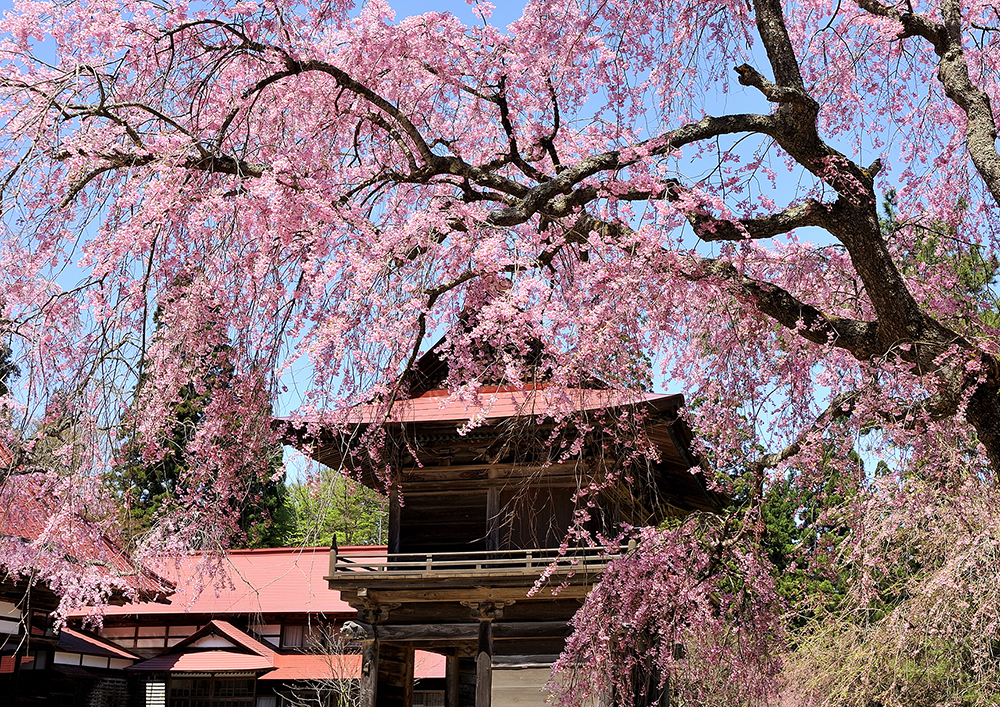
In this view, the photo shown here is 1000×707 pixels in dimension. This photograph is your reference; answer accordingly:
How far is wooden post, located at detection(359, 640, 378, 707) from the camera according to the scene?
43.0ft

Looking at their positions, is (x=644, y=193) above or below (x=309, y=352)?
above

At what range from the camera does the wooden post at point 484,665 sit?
1214 centimetres

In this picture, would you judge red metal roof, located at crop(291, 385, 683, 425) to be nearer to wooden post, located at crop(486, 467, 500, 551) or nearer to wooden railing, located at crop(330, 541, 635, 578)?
wooden post, located at crop(486, 467, 500, 551)

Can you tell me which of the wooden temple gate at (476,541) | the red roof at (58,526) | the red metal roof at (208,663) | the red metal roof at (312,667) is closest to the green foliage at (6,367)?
the red roof at (58,526)

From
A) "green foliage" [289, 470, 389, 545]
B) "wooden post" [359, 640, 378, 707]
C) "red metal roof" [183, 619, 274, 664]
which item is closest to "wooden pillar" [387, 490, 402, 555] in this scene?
"green foliage" [289, 470, 389, 545]

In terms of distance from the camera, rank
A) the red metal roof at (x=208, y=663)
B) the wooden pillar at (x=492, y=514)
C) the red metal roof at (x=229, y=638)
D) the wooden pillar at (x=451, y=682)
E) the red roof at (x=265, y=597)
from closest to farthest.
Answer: the wooden pillar at (x=492, y=514) < the wooden pillar at (x=451, y=682) < the red metal roof at (x=208, y=663) < the red metal roof at (x=229, y=638) < the red roof at (x=265, y=597)

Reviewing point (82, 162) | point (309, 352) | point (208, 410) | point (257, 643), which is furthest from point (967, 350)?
point (257, 643)

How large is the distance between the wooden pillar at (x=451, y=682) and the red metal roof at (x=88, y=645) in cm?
759

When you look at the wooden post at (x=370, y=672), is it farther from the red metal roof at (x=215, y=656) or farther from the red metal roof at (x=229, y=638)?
the red metal roof at (x=229, y=638)

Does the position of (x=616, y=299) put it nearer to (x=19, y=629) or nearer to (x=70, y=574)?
(x=70, y=574)

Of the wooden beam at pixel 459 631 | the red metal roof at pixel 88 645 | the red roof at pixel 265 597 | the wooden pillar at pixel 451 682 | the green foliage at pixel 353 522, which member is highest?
the green foliage at pixel 353 522

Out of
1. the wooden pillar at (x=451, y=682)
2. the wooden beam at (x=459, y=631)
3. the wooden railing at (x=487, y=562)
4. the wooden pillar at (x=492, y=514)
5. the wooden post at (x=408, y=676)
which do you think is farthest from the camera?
the wooden pillar at (x=451, y=682)

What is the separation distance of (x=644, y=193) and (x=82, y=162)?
361 cm

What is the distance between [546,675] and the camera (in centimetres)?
1234
